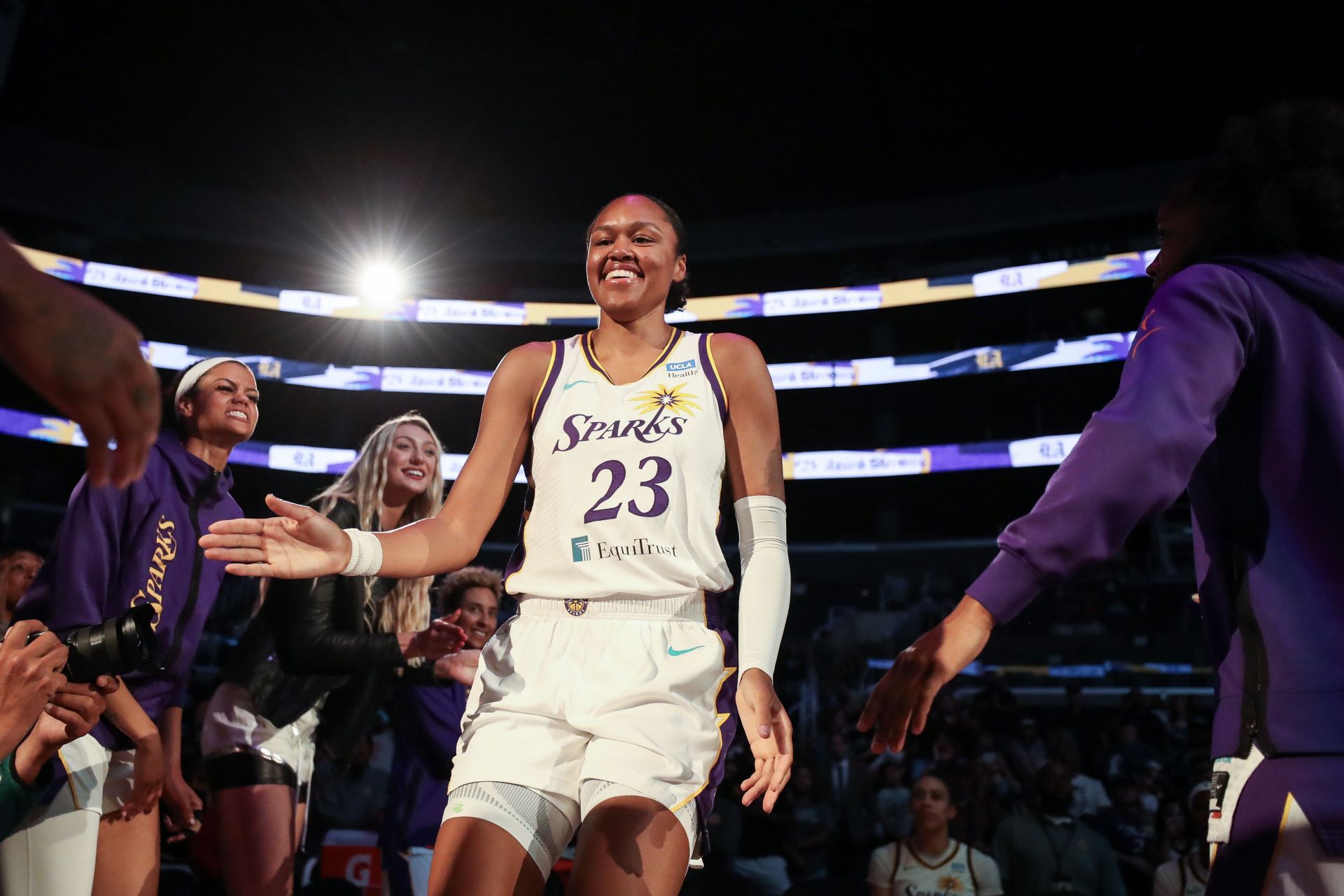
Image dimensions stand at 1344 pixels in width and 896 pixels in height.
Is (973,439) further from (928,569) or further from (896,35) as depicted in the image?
(896,35)

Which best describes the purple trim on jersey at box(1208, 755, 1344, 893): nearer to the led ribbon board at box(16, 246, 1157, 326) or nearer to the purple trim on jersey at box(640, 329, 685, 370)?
the purple trim on jersey at box(640, 329, 685, 370)

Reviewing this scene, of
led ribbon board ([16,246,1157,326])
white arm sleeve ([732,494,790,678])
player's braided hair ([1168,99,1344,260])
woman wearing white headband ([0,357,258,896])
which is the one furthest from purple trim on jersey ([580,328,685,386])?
led ribbon board ([16,246,1157,326])

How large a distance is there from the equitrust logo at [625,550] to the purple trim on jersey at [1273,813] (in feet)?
3.63

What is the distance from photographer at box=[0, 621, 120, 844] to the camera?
78.5 inches

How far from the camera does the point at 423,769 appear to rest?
4133mm

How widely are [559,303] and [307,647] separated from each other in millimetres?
16881

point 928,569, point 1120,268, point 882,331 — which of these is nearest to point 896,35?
point 1120,268

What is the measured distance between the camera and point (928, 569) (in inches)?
760

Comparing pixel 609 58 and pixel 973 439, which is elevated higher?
pixel 609 58

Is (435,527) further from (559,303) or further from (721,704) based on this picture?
(559,303)

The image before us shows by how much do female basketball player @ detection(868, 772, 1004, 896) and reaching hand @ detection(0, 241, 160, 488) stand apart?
552 centimetres

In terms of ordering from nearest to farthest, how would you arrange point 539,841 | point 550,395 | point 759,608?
point 539,841
point 759,608
point 550,395

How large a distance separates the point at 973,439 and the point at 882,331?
10.8ft

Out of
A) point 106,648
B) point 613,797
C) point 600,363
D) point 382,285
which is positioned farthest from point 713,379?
point 382,285
